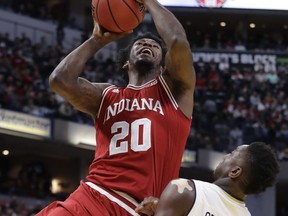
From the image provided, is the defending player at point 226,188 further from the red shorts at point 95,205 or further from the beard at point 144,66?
the beard at point 144,66

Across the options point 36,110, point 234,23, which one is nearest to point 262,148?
point 36,110

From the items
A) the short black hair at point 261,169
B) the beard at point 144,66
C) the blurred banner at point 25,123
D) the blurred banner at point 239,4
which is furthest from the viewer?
the blurred banner at point 239,4

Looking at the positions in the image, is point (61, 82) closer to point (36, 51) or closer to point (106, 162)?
point (106, 162)

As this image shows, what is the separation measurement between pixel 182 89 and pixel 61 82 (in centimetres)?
73

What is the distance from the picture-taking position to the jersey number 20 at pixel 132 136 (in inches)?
169

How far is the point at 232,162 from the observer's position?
3836 mm

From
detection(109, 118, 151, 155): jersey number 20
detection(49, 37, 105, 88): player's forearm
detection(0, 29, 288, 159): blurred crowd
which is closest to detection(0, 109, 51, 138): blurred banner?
detection(0, 29, 288, 159): blurred crowd

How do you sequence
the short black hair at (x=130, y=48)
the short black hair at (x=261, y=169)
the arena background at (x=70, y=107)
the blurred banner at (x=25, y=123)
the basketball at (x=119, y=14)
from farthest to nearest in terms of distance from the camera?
the arena background at (x=70, y=107) → the blurred banner at (x=25, y=123) → the short black hair at (x=130, y=48) → the basketball at (x=119, y=14) → the short black hair at (x=261, y=169)

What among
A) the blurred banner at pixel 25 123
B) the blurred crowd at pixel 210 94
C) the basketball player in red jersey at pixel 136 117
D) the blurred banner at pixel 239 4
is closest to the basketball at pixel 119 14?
the basketball player in red jersey at pixel 136 117

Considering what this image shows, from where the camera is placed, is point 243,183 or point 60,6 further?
point 60,6

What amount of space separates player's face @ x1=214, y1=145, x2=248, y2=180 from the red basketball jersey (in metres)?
0.49

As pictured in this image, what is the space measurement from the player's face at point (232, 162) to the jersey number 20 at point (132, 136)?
0.55 meters

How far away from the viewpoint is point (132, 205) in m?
4.19

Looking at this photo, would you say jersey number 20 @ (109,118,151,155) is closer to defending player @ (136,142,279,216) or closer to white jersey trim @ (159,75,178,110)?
white jersey trim @ (159,75,178,110)
